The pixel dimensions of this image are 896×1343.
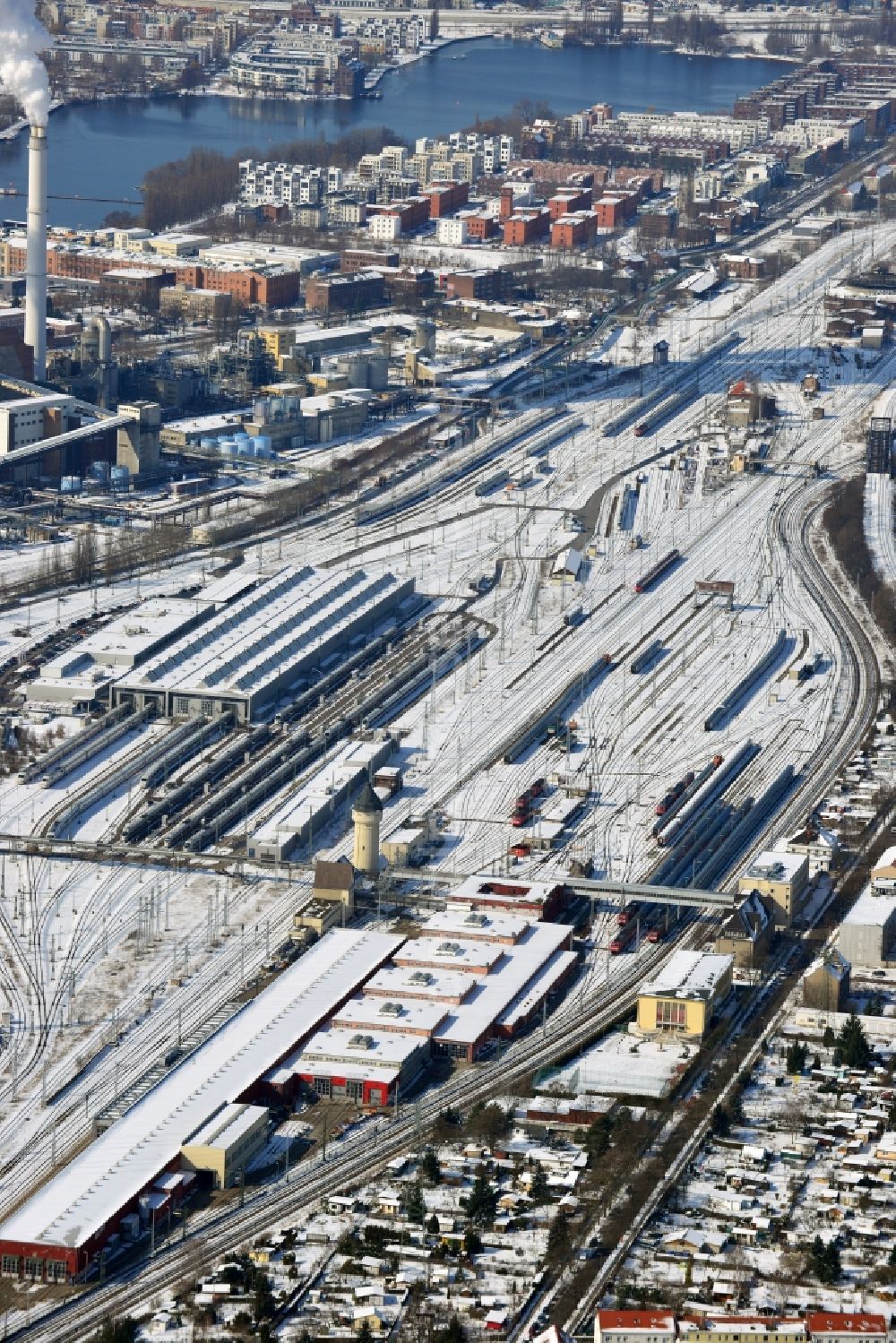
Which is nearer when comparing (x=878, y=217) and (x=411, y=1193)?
(x=411, y=1193)

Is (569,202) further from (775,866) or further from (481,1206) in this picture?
(481,1206)

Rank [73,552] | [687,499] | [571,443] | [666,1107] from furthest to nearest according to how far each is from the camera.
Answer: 1. [571,443]
2. [687,499]
3. [73,552]
4. [666,1107]

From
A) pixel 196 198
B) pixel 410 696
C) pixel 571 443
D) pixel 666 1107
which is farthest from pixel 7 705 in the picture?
pixel 196 198

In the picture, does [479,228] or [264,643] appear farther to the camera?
[479,228]

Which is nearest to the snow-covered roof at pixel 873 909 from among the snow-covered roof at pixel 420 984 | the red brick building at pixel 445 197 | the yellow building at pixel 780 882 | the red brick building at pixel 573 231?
the yellow building at pixel 780 882

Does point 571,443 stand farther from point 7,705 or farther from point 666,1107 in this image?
point 666,1107

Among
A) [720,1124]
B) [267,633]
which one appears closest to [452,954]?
[720,1124]
